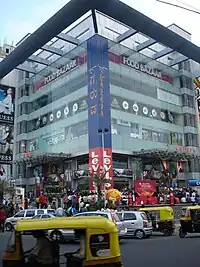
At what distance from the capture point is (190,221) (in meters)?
18.1

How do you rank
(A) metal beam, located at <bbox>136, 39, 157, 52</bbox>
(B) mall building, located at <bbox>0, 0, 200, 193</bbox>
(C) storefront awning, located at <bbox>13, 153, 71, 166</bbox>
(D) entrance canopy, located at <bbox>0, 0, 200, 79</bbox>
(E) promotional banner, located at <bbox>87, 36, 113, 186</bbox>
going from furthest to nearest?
(A) metal beam, located at <bbox>136, 39, 157, 52</bbox> < (C) storefront awning, located at <bbox>13, 153, 71, 166</bbox> < (B) mall building, located at <bbox>0, 0, 200, 193</bbox> < (E) promotional banner, located at <bbox>87, 36, 113, 186</bbox> < (D) entrance canopy, located at <bbox>0, 0, 200, 79</bbox>

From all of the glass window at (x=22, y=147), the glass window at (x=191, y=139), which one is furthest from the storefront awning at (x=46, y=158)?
the glass window at (x=191, y=139)

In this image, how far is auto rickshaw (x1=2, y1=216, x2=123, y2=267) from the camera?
6.05 meters

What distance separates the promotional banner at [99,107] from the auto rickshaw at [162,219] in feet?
67.2

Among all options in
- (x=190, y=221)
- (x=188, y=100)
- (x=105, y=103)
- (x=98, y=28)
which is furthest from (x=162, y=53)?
(x=190, y=221)

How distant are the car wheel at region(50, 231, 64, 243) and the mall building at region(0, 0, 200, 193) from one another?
3351cm

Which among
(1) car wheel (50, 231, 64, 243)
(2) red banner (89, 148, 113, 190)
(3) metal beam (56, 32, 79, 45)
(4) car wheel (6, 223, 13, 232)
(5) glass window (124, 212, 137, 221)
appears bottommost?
(4) car wheel (6, 223, 13, 232)

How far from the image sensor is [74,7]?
119 feet

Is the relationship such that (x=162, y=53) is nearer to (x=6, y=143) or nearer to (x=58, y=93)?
(x=58, y=93)

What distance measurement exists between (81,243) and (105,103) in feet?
128

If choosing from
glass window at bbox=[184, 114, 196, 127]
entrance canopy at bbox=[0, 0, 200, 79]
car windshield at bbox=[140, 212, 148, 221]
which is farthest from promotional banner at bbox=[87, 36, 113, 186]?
car windshield at bbox=[140, 212, 148, 221]

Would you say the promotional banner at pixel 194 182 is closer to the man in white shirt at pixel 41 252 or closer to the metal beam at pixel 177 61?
the metal beam at pixel 177 61

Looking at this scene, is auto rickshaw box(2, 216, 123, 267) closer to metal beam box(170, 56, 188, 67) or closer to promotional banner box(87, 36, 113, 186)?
promotional banner box(87, 36, 113, 186)

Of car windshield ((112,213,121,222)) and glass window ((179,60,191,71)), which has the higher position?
glass window ((179,60,191,71))
